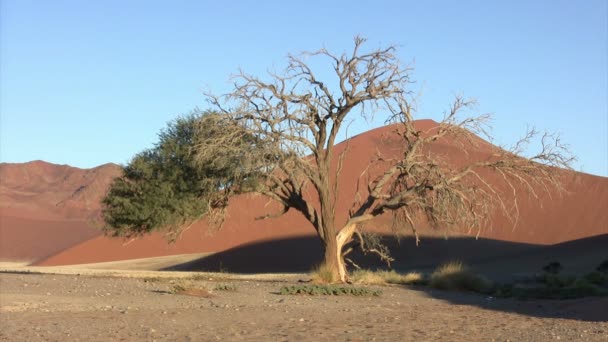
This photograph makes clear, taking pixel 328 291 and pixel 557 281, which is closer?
pixel 328 291

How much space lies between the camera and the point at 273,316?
1747 cm

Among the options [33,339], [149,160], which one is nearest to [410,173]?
[149,160]

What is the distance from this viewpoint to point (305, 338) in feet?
45.1

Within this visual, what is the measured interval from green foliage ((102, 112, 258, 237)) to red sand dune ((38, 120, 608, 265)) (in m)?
31.8

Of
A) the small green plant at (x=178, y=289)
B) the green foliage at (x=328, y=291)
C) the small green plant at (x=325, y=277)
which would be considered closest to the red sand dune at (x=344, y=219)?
the small green plant at (x=325, y=277)

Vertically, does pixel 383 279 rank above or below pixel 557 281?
above

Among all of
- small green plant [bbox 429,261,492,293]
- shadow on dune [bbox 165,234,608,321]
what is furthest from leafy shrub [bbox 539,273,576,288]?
small green plant [bbox 429,261,492,293]

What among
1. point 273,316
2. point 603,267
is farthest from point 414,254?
point 273,316

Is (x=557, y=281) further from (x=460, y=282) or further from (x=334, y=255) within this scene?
(x=334, y=255)

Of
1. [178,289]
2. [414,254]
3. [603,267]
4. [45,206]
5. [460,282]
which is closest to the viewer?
[178,289]

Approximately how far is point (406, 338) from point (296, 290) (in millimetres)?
10286

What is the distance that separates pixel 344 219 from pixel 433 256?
1372 centimetres

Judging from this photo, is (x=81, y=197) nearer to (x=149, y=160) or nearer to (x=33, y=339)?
(x=149, y=160)

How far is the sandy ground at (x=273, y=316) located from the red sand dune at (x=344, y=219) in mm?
38541
